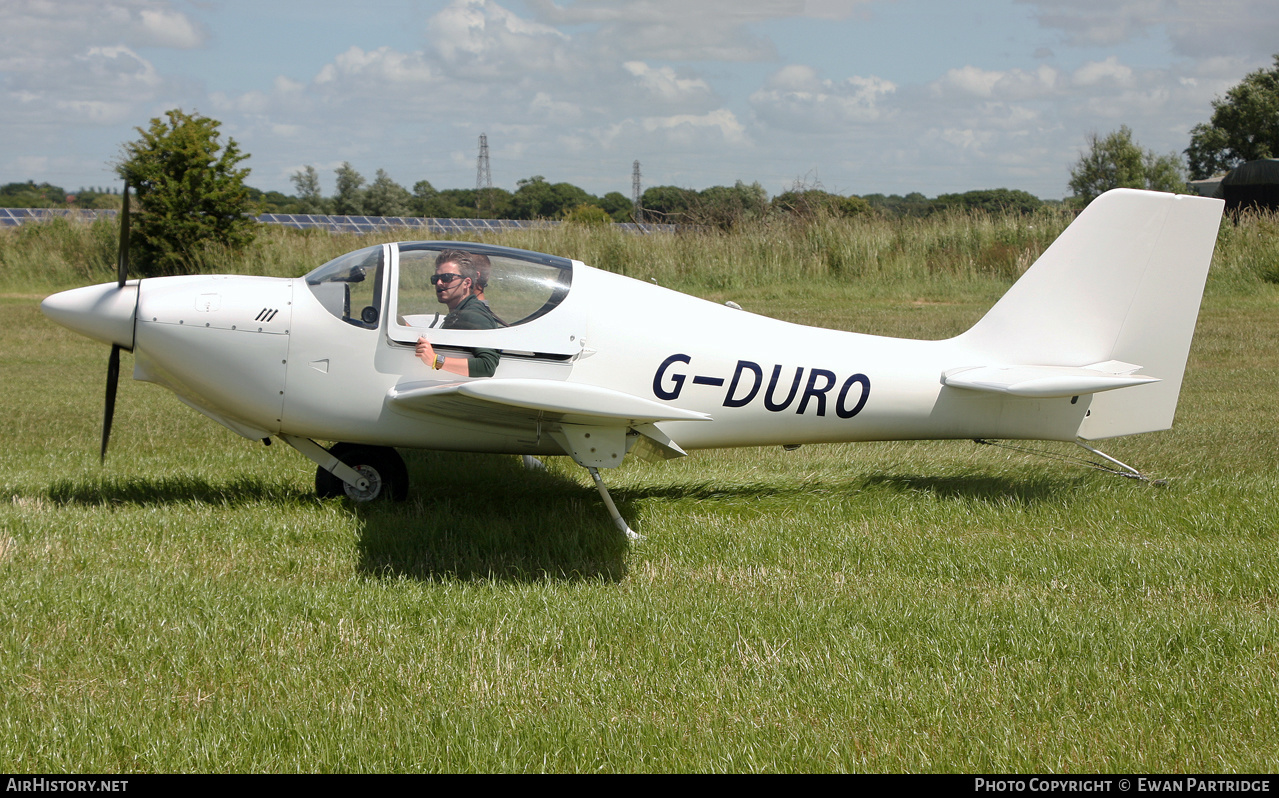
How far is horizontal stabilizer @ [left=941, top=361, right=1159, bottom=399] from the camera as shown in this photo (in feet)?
19.4

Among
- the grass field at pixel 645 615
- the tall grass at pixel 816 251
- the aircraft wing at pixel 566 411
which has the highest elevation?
the tall grass at pixel 816 251

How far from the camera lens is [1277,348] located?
43.9ft

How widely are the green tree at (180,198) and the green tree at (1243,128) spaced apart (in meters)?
58.2

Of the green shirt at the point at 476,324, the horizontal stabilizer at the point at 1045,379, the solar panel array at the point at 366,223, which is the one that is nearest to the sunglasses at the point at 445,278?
the green shirt at the point at 476,324

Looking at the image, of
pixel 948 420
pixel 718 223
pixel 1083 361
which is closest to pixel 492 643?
pixel 948 420

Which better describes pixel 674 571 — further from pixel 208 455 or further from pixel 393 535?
pixel 208 455

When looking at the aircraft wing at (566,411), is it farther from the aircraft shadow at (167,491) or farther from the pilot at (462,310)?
the aircraft shadow at (167,491)

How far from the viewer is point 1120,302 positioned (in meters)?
6.50

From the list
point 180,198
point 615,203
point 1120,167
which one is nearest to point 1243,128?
point 1120,167

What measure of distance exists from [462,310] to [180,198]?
17.5 m

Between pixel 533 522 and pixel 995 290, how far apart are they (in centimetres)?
1542

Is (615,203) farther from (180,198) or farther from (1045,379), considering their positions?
(1045,379)

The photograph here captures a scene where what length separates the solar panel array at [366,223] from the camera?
23.6 m

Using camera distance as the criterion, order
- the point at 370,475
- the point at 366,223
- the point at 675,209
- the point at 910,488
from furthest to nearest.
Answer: the point at 366,223, the point at 675,209, the point at 910,488, the point at 370,475
